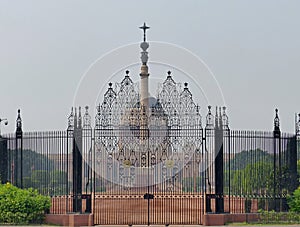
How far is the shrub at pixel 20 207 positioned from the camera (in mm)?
20375

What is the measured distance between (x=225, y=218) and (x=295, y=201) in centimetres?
260

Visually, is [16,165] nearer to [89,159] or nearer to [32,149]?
[32,149]

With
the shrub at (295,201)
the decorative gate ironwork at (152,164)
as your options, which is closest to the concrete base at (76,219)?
the decorative gate ironwork at (152,164)

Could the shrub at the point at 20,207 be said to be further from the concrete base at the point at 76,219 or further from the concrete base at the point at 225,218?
the concrete base at the point at 225,218

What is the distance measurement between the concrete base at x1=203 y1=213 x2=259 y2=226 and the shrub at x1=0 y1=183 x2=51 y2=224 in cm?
518

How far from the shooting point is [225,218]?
20.5 m

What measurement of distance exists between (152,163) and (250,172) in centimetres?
377

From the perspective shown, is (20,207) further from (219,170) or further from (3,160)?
(219,170)

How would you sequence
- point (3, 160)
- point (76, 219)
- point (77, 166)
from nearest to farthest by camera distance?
1. point (76, 219)
2. point (77, 166)
3. point (3, 160)

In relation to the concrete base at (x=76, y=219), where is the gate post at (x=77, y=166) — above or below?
above

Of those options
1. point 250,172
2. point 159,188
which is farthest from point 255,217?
point 159,188

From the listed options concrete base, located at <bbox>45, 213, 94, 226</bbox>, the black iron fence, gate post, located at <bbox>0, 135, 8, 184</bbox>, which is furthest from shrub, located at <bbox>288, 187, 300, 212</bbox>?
gate post, located at <bbox>0, 135, 8, 184</bbox>

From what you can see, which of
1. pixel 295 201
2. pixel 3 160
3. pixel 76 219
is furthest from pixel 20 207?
pixel 295 201

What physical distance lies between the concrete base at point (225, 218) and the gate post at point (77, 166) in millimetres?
4014
